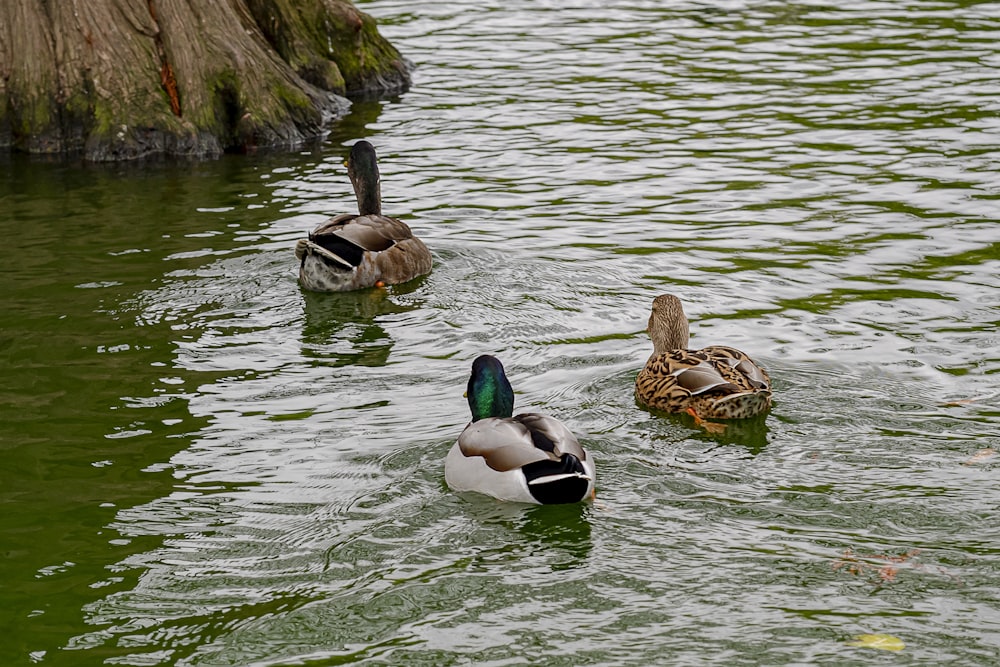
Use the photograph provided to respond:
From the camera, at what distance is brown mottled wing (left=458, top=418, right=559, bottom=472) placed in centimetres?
809

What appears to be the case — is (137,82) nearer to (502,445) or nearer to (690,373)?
(690,373)

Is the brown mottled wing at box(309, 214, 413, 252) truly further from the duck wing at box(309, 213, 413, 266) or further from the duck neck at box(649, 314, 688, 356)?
the duck neck at box(649, 314, 688, 356)

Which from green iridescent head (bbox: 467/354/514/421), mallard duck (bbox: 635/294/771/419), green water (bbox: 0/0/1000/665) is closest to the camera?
green water (bbox: 0/0/1000/665)

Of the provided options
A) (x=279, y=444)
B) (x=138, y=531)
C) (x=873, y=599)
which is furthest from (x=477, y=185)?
(x=873, y=599)

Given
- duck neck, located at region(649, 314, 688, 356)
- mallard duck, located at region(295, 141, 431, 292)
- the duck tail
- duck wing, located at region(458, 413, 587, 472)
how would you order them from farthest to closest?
mallard duck, located at region(295, 141, 431, 292)
duck neck, located at region(649, 314, 688, 356)
duck wing, located at region(458, 413, 587, 472)
the duck tail

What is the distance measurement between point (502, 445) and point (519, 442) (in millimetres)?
100

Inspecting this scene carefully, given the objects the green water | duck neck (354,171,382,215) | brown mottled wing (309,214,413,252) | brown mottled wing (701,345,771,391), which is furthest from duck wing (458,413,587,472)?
duck neck (354,171,382,215)

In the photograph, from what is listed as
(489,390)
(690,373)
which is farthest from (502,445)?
(690,373)

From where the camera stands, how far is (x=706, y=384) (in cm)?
952

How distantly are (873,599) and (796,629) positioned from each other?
502 millimetres

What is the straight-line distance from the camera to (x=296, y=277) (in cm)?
1302

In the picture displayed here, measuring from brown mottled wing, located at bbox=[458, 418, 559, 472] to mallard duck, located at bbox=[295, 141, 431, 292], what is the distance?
14.8ft

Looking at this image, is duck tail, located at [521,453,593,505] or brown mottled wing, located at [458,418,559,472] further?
brown mottled wing, located at [458,418,559,472]

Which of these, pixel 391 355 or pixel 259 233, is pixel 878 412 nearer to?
pixel 391 355
